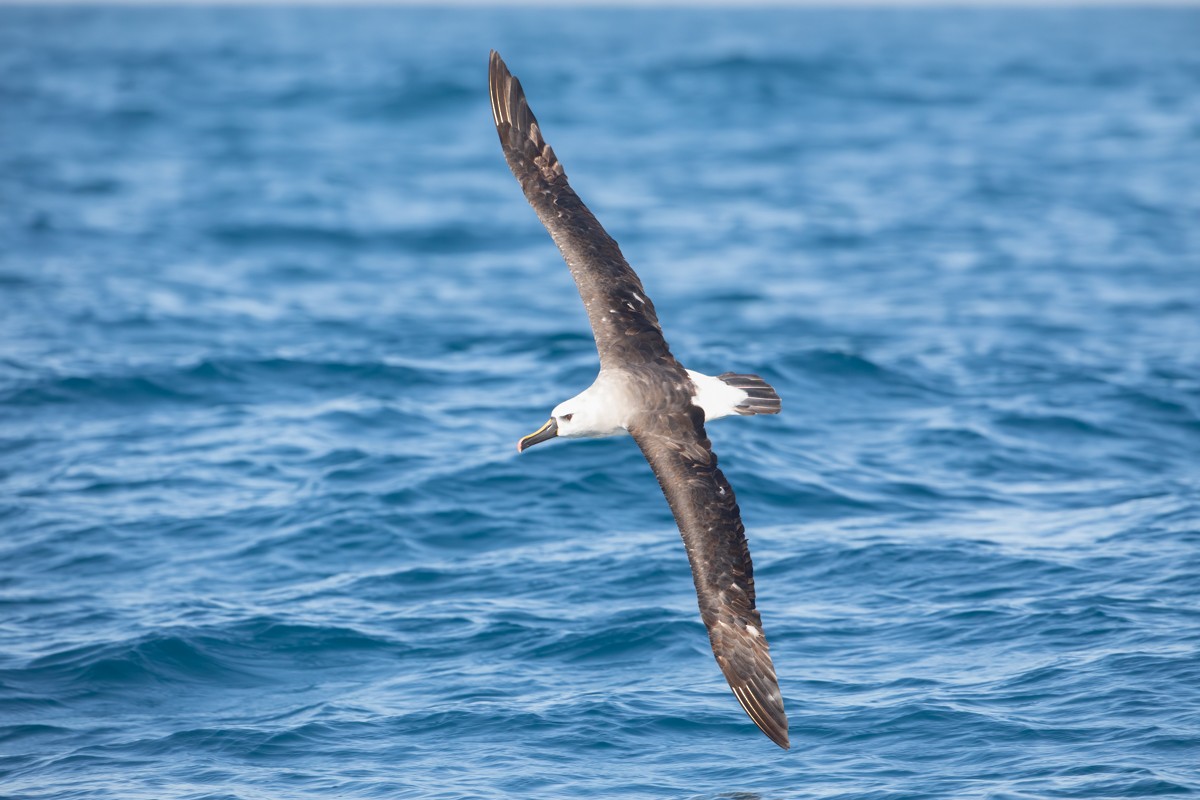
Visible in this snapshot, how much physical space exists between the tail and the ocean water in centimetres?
198

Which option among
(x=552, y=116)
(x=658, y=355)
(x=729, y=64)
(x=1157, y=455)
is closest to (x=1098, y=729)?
(x=658, y=355)

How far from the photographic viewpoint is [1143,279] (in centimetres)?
2244

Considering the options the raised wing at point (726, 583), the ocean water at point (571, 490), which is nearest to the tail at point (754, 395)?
the raised wing at point (726, 583)

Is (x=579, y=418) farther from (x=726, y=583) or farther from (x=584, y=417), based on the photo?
(x=726, y=583)

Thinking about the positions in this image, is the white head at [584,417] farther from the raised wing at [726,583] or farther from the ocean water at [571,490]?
the ocean water at [571,490]

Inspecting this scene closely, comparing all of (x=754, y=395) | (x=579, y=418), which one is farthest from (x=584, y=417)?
(x=754, y=395)

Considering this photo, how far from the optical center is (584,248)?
10.7 m

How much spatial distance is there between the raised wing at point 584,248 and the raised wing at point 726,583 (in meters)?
1.30

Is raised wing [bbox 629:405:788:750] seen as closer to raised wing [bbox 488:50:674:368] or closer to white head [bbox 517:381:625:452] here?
white head [bbox 517:381:625:452]

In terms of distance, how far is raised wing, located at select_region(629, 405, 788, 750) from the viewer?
30.6ft

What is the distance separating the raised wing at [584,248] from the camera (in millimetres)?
10508

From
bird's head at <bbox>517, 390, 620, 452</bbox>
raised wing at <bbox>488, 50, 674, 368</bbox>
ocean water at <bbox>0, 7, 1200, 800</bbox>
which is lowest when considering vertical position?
ocean water at <bbox>0, 7, 1200, 800</bbox>

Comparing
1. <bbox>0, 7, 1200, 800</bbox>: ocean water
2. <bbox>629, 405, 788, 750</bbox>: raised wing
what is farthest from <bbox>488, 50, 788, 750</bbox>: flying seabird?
<bbox>0, 7, 1200, 800</bbox>: ocean water

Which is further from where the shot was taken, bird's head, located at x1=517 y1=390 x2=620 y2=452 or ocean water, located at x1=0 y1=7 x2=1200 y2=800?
bird's head, located at x1=517 y1=390 x2=620 y2=452
